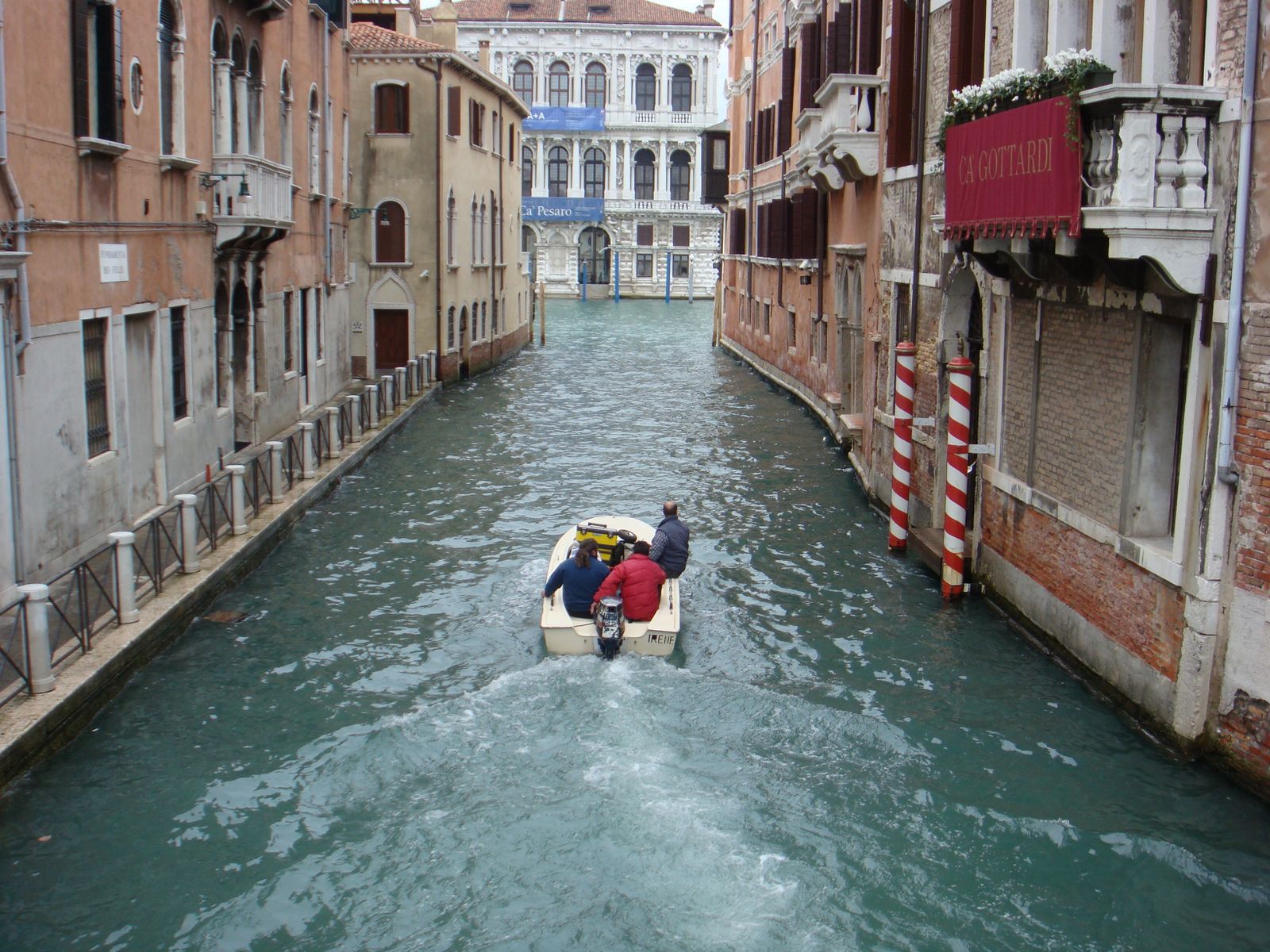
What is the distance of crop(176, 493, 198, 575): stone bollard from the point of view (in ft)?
39.2

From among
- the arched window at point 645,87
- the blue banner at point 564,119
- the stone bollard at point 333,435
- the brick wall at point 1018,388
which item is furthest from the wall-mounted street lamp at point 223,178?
the arched window at point 645,87

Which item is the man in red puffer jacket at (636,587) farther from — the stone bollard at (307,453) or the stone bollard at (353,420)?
the stone bollard at (353,420)

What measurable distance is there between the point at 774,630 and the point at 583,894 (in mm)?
5132

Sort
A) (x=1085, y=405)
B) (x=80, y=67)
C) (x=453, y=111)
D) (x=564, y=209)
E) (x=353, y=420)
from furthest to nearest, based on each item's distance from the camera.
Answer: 1. (x=564, y=209)
2. (x=453, y=111)
3. (x=353, y=420)
4. (x=80, y=67)
5. (x=1085, y=405)

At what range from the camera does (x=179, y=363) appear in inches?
592

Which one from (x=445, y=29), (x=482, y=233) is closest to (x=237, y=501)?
(x=445, y=29)

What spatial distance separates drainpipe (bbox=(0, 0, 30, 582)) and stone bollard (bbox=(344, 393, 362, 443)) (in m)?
9.50

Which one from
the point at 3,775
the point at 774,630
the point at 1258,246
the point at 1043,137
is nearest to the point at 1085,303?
the point at 1043,137

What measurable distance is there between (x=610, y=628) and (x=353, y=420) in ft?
34.7

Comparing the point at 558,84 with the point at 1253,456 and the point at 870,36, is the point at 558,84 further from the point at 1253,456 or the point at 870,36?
the point at 1253,456

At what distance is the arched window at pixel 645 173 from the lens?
67.1 metres

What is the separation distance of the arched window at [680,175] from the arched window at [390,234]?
132 ft

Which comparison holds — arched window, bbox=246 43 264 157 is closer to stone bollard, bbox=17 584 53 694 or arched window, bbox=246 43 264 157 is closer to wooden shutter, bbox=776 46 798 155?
stone bollard, bbox=17 584 53 694

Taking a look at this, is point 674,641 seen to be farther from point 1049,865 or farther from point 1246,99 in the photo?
point 1246,99
